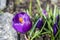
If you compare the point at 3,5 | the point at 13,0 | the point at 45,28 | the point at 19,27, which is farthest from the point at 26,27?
the point at 13,0

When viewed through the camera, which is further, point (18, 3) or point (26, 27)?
point (18, 3)

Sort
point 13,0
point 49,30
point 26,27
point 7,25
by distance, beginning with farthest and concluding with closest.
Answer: point 13,0
point 7,25
point 49,30
point 26,27

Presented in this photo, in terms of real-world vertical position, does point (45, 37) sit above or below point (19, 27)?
below

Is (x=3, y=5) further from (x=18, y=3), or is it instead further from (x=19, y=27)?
(x=19, y=27)

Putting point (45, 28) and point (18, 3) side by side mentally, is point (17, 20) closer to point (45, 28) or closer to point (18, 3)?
point (45, 28)

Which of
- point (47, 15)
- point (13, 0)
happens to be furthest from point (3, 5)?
point (47, 15)

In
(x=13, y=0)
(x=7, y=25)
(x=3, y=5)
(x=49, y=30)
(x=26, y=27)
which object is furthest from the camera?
(x=13, y=0)
